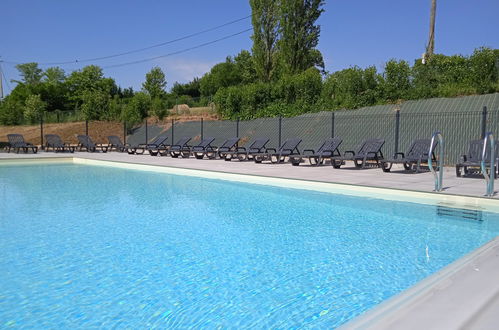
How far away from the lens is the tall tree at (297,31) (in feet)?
82.4

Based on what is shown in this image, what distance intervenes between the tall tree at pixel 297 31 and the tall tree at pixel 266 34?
8.41 feet

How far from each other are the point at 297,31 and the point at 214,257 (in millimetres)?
23072

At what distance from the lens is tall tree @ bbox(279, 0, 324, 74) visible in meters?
25.1

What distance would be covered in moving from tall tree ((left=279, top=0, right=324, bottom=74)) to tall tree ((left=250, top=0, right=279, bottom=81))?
2.56 metres

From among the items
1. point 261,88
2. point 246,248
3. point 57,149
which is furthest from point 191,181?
point 261,88

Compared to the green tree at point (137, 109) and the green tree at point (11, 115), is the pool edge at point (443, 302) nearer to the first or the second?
the green tree at point (137, 109)

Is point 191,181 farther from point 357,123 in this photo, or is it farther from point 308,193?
point 357,123

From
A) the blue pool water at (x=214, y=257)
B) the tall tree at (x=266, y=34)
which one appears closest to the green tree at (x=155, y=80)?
the tall tree at (x=266, y=34)

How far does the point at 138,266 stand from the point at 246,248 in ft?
4.20

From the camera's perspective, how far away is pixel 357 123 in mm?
16234

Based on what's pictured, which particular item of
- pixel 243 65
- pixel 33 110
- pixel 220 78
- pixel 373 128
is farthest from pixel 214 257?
pixel 220 78

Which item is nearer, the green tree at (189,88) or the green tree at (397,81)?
the green tree at (397,81)

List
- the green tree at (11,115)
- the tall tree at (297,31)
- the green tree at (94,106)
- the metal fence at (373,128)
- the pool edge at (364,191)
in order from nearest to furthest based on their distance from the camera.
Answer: the pool edge at (364,191), the metal fence at (373,128), the tall tree at (297,31), the green tree at (94,106), the green tree at (11,115)

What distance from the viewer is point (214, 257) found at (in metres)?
4.39
